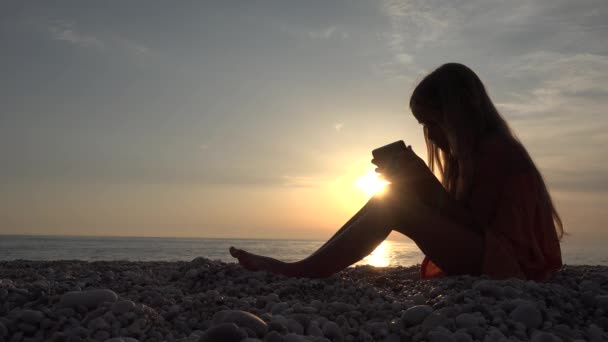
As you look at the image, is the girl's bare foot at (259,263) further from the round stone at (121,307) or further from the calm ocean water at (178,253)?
the calm ocean water at (178,253)

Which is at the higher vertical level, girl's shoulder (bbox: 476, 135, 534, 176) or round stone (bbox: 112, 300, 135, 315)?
girl's shoulder (bbox: 476, 135, 534, 176)

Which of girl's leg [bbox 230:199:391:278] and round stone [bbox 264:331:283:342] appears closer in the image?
round stone [bbox 264:331:283:342]

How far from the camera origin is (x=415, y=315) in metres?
2.27

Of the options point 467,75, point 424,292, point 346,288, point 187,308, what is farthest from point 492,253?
point 187,308

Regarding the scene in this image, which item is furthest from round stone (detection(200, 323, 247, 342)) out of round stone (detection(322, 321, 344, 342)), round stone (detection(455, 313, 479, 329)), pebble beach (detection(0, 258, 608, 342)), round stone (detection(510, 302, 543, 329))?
round stone (detection(510, 302, 543, 329))

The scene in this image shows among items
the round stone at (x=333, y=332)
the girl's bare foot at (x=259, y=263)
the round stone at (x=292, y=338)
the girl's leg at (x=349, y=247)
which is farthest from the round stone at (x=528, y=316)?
the girl's bare foot at (x=259, y=263)

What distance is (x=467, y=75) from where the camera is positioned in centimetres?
345

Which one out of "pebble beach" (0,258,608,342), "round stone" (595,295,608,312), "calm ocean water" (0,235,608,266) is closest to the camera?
"pebble beach" (0,258,608,342)

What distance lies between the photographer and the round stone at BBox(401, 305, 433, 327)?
2.26m

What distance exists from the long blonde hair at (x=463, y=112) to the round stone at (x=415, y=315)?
127 cm

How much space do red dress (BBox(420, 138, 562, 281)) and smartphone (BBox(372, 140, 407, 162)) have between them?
0.51 m

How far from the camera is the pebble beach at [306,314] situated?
6.75 feet

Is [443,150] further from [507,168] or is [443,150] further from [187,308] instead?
[187,308]

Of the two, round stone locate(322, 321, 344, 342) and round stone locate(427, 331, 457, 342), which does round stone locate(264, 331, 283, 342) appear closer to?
round stone locate(322, 321, 344, 342)
